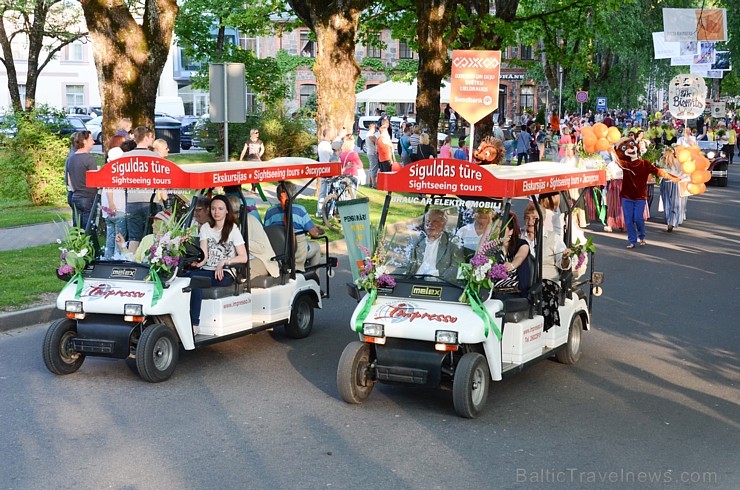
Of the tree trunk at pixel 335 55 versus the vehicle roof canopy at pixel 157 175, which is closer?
the vehicle roof canopy at pixel 157 175

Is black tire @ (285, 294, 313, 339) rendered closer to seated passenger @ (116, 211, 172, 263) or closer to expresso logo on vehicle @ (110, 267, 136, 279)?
seated passenger @ (116, 211, 172, 263)

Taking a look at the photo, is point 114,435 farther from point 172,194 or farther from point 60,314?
point 60,314

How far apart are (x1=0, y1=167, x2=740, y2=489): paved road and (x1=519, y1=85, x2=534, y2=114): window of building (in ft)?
235

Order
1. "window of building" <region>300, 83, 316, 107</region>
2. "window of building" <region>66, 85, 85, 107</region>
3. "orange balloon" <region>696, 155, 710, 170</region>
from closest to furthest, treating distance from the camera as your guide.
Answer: "orange balloon" <region>696, 155, 710, 170</region> → "window of building" <region>66, 85, 85, 107</region> → "window of building" <region>300, 83, 316, 107</region>

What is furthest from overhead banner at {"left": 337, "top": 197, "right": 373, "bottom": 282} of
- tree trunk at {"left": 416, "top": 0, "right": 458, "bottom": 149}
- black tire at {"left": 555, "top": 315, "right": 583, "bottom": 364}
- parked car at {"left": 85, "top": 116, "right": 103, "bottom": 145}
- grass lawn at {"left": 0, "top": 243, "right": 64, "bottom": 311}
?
parked car at {"left": 85, "top": 116, "right": 103, "bottom": 145}

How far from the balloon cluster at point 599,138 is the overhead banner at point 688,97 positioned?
872 cm

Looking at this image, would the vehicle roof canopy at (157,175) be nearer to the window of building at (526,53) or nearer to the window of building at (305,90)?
the window of building at (305,90)

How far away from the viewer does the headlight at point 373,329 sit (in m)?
8.10

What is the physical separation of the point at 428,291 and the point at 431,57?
64.5 ft

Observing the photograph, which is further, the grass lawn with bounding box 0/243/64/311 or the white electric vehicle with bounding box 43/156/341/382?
the grass lawn with bounding box 0/243/64/311

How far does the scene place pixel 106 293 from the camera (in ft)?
29.8

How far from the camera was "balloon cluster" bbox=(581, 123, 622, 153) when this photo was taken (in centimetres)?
1962

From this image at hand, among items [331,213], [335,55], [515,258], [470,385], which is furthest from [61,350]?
[335,55]

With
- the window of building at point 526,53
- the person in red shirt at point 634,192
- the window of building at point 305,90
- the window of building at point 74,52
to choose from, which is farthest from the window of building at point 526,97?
the person in red shirt at point 634,192
